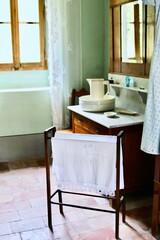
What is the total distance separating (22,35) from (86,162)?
232 centimetres

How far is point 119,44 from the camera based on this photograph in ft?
12.0

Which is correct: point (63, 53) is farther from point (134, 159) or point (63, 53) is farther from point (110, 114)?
point (134, 159)

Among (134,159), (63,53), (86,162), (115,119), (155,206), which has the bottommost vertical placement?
(155,206)

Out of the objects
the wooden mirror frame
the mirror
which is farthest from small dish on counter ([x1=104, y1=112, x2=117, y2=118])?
the mirror

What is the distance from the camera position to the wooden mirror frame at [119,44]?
121 inches


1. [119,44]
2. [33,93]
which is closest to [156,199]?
[119,44]

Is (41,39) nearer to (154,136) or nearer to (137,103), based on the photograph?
(137,103)

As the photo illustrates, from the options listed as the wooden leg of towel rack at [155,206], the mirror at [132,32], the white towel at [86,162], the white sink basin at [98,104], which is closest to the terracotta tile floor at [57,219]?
the wooden leg of towel rack at [155,206]

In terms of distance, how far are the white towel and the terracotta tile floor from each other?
376 mm

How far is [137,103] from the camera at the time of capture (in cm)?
339

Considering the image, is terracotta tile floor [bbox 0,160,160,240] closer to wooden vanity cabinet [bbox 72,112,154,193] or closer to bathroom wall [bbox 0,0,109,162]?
wooden vanity cabinet [bbox 72,112,154,193]

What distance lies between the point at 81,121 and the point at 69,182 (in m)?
1.00

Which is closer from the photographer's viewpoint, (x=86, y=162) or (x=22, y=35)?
(x=86, y=162)

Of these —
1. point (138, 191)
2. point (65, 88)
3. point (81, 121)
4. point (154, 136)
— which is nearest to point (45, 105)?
point (65, 88)
